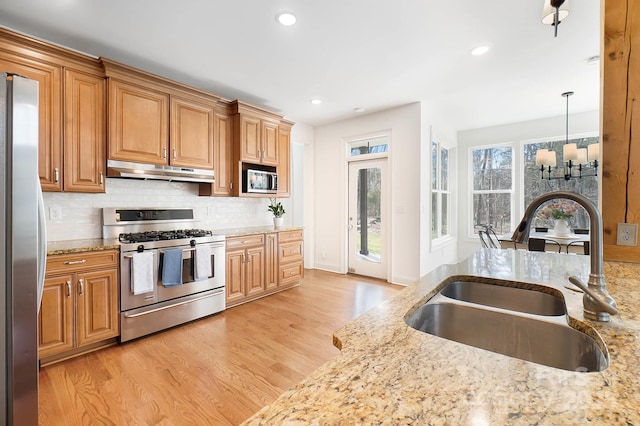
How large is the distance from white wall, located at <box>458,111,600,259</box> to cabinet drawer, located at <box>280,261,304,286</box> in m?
3.65

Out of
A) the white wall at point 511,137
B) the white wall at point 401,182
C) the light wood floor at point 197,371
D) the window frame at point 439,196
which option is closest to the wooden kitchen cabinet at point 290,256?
the light wood floor at point 197,371

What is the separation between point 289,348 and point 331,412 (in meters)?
2.24

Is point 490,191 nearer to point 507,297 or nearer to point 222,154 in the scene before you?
point 222,154

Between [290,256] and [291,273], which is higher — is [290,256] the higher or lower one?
the higher one

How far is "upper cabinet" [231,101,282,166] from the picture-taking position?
382 centimetres

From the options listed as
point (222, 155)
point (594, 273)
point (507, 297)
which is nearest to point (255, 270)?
point (222, 155)

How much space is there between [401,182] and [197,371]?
3.52 m

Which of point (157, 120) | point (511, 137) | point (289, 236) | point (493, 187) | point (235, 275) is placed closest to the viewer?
point (157, 120)

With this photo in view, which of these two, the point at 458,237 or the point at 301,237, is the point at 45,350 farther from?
the point at 458,237

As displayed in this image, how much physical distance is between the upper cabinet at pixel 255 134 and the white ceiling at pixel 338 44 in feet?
0.82

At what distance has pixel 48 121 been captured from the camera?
7.90 ft

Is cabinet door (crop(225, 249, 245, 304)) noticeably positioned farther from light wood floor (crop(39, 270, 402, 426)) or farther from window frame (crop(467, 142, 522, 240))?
window frame (crop(467, 142, 522, 240))

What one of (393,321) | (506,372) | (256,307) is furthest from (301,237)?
(506,372)

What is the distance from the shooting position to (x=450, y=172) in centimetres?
597
